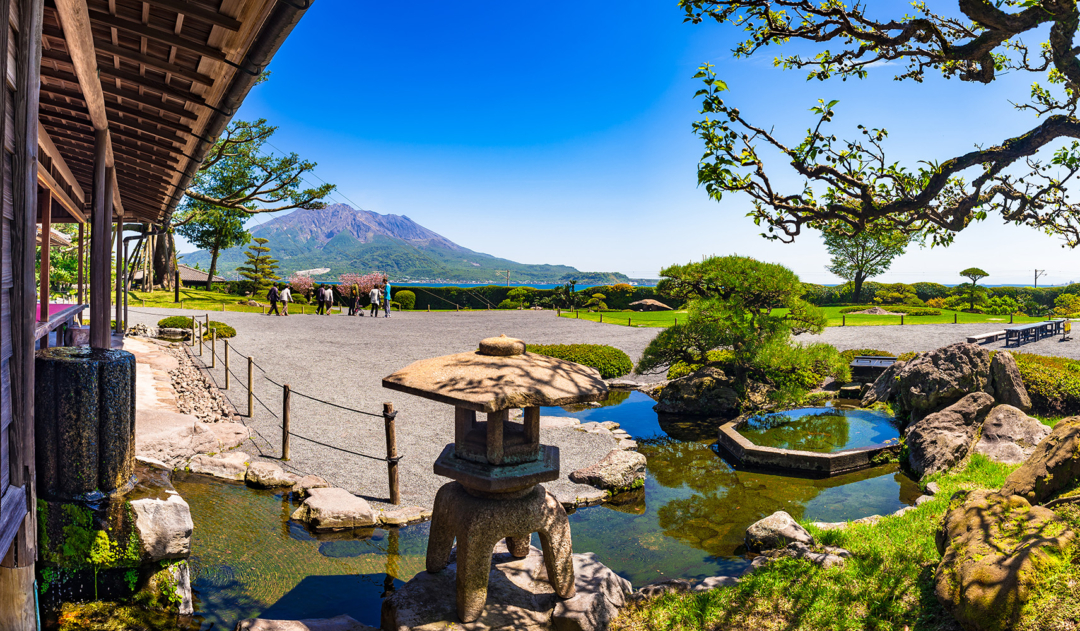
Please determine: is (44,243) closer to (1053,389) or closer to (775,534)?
(775,534)

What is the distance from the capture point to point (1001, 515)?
4277mm

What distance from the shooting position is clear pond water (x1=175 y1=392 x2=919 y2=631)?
210 inches

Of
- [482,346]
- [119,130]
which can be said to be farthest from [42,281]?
[482,346]

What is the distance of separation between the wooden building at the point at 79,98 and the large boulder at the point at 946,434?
1006 cm

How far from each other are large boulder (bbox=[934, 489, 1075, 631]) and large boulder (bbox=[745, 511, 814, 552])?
172 centimetres

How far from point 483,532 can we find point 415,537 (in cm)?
257

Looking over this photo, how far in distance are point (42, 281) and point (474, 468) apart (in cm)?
611

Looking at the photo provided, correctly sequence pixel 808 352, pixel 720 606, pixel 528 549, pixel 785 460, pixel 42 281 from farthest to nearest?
pixel 808 352
pixel 785 460
pixel 42 281
pixel 528 549
pixel 720 606

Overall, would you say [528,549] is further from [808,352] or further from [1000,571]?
[808,352]

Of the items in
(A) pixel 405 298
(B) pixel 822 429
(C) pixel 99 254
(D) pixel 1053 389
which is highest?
(C) pixel 99 254

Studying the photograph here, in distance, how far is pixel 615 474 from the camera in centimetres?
845

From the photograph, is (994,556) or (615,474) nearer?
(994,556)

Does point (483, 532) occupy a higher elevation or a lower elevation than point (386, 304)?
lower

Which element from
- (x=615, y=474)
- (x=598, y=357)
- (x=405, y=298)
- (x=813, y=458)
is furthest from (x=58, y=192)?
(x=405, y=298)
